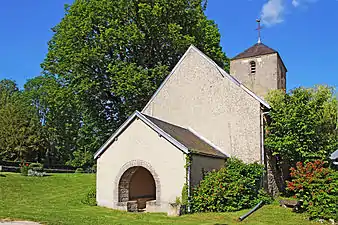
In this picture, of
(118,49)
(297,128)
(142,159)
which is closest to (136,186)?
(142,159)

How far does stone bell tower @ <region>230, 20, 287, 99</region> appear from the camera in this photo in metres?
27.4

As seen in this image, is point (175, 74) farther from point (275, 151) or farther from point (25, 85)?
point (25, 85)

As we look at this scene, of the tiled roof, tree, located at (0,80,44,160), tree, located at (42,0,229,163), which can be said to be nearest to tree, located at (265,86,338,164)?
the tiled roof

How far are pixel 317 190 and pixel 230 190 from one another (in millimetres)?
3794

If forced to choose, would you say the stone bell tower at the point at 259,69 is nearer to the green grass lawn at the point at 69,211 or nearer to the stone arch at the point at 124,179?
the green grass lawn at the point at 69,211

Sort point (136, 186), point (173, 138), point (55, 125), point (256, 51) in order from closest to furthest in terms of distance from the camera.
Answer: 1. point (173, 138)
2. point (136, 186)
3. point (256, 51)
4. point (55, 125)

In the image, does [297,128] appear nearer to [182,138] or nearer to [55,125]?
[182,138]

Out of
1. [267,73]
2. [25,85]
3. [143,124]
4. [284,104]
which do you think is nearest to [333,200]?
[284,104]

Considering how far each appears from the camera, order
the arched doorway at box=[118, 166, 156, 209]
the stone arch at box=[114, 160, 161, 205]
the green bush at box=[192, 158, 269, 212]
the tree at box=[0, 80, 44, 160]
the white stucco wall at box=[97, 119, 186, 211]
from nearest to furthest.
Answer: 1. the green bush at box=[192, 158, 269, 212]
2. the white stucco wall at box=[97, 119, 186, 211]
3. the stone arch at box=[114, 160, 161, 205]
4. the arched doorway at box=[118, 166, 156, 209]
5. the tree at box=[0, 80, 44, 160]

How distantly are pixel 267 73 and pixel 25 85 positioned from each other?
4409 cm

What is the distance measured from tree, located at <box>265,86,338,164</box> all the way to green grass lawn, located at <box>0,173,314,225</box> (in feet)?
12.7

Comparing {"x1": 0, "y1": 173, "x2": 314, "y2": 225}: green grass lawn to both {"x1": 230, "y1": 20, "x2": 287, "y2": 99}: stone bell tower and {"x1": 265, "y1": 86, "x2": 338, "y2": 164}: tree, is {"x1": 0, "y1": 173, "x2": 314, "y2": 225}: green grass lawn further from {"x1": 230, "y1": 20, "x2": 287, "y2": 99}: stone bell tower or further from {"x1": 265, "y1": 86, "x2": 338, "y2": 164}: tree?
{"x1": 230, "y1": 20, "x2": 287, "y2": 99}: stone bell tower

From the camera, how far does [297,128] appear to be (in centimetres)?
2094

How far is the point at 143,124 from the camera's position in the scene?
1847 cm
